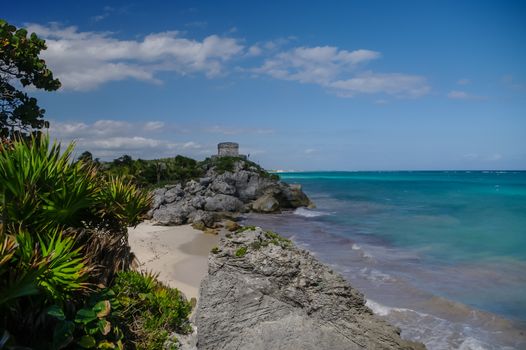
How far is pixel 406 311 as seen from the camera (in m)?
12.8

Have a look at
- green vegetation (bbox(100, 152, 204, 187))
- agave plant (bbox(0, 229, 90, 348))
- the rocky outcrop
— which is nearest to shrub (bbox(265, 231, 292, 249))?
agave plant (bbox(0, 229, 90, 348))

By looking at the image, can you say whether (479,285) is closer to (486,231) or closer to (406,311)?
(406,311)

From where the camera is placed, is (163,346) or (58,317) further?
(163,346)

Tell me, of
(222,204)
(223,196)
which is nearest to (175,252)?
(222,204)

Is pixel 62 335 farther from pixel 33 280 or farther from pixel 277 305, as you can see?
pixel 277 305

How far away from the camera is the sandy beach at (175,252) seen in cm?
1537

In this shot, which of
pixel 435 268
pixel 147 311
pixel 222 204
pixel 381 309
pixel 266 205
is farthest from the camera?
pixel 266 205

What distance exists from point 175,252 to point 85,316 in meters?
15.4

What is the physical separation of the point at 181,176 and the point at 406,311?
163 ft

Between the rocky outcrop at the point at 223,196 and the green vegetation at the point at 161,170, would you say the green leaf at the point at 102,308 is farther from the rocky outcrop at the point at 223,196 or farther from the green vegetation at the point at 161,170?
the green vegetation at the point at 161,170

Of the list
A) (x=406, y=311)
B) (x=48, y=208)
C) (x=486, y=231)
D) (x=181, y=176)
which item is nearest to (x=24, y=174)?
(x=48, y=208)

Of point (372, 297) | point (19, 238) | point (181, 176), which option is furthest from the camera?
point (181, 176)

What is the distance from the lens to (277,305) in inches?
280

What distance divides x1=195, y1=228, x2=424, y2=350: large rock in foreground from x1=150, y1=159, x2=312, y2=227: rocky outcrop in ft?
75.2
